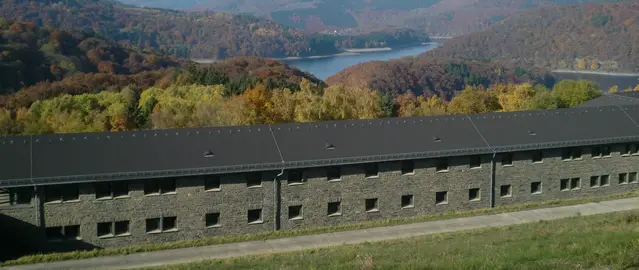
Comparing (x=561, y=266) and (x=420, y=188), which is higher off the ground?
(x=561, y=266)

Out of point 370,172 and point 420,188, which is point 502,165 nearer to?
point 420,188

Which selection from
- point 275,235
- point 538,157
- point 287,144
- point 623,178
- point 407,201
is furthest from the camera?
point 623,178

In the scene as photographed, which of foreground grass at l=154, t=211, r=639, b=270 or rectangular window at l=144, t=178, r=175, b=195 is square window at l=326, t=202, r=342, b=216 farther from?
foreground grass at l=154, t=211, r=639, b=270

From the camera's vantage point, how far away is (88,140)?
26.6 m

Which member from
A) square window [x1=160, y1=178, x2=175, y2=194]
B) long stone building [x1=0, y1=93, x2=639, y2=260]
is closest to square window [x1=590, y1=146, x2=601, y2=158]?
long stone building [x1=0, y1=93, x2=639, y2=260]

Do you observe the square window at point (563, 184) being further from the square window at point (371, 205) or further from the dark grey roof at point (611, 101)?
the dark grey roof at point (611, 101)

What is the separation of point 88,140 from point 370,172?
10953mm

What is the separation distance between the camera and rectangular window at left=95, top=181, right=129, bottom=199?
25.2 metres

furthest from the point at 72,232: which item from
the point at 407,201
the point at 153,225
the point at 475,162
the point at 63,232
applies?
the point at 475,162

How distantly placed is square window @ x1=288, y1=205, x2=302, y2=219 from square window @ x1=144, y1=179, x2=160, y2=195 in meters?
5.09

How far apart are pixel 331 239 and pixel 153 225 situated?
6.48m

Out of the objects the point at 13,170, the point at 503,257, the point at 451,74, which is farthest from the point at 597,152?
the point at 451,74

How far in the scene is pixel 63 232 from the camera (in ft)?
81.7

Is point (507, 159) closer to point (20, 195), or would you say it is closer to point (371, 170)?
point (371, 170)
